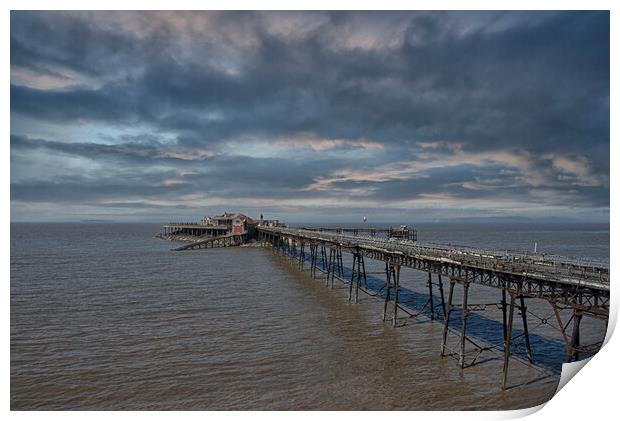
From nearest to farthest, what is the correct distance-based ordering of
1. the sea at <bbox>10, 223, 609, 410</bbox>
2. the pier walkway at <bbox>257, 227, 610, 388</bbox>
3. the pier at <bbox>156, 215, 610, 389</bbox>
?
the pier walkway at <bbox>257, 227, 610, 388</bbox>, the pier at <bbox>156, 215, 610, 389</bbox>, the sea at <bbox>10, 223, 609, 410</bbox>

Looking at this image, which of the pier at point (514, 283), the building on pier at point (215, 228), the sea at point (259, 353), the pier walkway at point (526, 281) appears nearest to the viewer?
the pier walkway at point (526, 281)

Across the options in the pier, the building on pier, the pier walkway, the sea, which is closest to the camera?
the pier walkway

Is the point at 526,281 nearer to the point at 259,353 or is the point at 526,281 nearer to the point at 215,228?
the point at 259,353

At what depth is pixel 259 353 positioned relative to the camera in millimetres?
23984

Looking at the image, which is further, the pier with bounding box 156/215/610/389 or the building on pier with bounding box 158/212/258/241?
the building on pier with bounding box 158/212/258/241

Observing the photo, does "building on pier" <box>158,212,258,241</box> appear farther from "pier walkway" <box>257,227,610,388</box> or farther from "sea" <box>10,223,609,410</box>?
"pier walkway" <box>257,227,610,388</box>

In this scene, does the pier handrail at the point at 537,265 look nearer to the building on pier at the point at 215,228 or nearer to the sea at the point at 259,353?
the sea at the point at 259,353

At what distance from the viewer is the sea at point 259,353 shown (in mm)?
A: 18734

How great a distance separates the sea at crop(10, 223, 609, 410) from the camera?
1873 centimetres

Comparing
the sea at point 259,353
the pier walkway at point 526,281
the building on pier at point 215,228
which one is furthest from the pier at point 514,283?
the building on pier at point 215,228

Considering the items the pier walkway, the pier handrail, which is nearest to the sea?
the pier walkway
